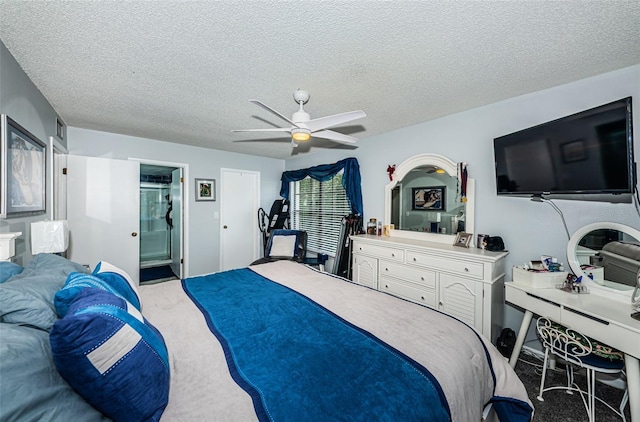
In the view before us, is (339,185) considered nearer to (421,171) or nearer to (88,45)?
(421,171)

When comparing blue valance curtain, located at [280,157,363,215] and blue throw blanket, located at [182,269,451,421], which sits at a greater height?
blue valance curtain, located at [280,157,363,215]

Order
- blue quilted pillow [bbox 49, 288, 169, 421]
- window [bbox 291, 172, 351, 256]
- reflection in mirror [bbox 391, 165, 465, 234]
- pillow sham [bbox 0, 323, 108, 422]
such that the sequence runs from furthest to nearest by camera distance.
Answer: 1. window [bbox 291, 172, 351, 256]
2. reflection in mirror [bbox 391, 165, 465, 234]
3. blue quilted pillow [bbox 49, 288, 169, 421]
4. pillow sham [bbox 0, 323, 108, 422]

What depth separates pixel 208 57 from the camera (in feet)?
6.06

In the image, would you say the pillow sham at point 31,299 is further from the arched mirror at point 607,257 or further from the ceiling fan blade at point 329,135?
the arched mirror at point 607,257

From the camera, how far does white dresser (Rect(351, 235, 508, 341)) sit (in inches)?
93.2

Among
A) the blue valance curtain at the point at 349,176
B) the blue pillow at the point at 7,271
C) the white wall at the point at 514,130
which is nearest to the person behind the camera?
the blue pillow at the point at 7,271

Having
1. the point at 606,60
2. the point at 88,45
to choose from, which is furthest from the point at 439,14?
the point at 88,45

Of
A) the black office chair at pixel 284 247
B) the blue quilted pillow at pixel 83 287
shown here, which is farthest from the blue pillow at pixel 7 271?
the black office chair at pixel 284 247

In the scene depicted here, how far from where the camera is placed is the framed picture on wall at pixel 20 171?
160 centimetres

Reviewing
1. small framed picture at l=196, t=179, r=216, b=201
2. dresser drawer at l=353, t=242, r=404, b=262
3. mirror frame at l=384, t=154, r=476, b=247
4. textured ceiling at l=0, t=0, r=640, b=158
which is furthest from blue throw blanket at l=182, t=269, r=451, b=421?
small framed picture at l=196, t=179, r=216, b=201

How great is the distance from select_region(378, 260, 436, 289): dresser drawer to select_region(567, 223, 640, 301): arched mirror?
112 centimetres

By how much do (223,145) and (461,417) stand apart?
14.8 feet

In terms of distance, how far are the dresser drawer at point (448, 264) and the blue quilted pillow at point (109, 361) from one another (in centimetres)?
248

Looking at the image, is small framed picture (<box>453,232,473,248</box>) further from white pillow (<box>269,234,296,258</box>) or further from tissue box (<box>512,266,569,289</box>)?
white pillow (<box>269,234,296,258</box>)
